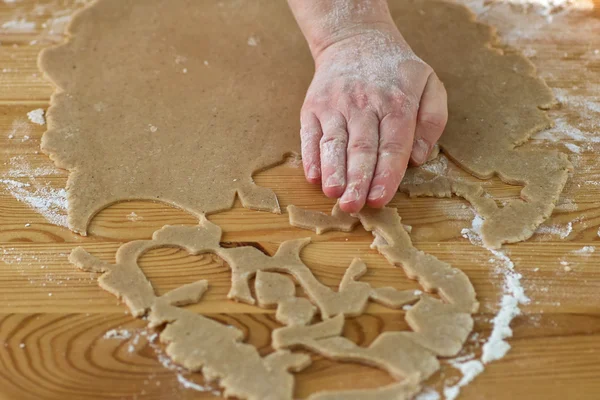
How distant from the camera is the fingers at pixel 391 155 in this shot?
136 cm

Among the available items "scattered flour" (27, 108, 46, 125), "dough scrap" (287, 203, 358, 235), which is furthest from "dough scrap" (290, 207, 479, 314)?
"scattered flour" (27, 108, 46, 125)

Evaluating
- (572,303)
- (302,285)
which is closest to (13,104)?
(302,285)

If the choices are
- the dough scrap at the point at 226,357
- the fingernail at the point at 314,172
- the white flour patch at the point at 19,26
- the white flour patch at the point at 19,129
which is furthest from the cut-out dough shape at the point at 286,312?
the white flour patch at the point at 19,26

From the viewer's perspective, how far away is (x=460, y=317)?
1187 millimetres

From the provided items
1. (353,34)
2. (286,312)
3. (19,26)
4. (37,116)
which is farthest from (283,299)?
(19,26)

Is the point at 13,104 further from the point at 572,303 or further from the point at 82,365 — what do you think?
the point at 572,303

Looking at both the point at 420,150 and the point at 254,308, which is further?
the point at 420,150

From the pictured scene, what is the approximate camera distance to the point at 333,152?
142 cm

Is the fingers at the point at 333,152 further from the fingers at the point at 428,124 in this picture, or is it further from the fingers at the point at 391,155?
the fingers at the point at 428,124

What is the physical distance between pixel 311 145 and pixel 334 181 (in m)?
0.13

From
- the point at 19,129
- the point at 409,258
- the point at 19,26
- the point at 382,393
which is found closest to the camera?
the point at 382,393

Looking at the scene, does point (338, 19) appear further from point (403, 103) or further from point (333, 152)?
point (333, 152)

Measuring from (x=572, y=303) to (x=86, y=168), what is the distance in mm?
1081

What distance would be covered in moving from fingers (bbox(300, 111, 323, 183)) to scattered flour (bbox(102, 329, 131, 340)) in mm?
518
